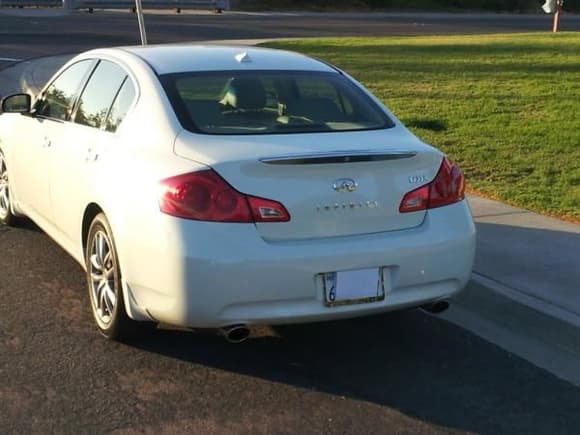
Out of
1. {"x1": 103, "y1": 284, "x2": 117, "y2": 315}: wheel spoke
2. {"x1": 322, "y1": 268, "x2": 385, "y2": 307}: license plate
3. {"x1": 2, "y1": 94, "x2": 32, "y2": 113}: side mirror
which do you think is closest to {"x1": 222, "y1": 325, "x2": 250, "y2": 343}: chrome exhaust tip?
{"x1": 322, "y1": 268, "x2": 385, "y2": 307}: license plate

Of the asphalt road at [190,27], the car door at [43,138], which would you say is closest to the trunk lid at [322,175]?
the car door at [43,138]

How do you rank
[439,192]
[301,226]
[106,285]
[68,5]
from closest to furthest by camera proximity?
[301,226] → [439,192] → [106,285] → [68,5]

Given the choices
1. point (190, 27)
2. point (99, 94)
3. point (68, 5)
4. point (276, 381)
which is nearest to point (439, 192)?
point (276, 381)

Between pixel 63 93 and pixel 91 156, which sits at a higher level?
pixel 63 93

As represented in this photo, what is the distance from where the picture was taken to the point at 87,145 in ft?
17.2

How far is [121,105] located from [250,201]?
1358 mm

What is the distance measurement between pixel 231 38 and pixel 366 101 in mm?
22683

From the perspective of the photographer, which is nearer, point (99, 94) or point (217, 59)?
point (217, 59)

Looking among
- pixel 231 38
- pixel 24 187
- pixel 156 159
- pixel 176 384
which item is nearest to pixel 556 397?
pixel 176 384

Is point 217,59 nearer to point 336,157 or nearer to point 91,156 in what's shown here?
point 91,156

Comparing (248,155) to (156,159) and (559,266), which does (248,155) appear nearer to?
(156,159)

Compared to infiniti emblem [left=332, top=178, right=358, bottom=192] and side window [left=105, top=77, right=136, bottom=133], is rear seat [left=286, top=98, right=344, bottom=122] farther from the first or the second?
side window [left=105, top=77, right=136, bottom=133]

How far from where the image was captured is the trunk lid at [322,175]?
427cm

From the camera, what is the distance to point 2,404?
415cm
